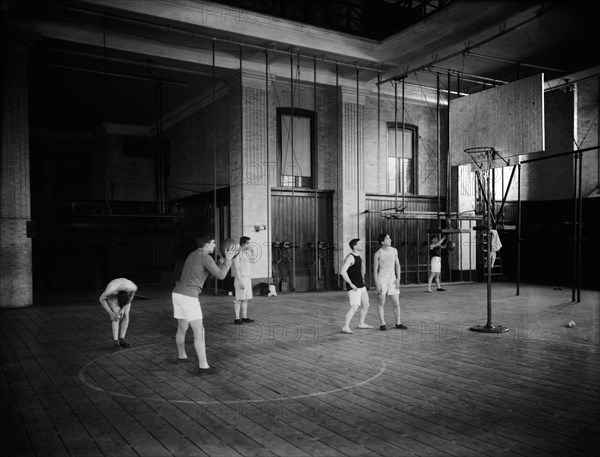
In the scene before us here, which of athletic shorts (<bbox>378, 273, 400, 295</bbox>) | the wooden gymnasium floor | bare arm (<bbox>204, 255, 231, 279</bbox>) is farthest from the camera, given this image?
athletic shorts (<bbox>378, 273, 400, 295</bbox>)

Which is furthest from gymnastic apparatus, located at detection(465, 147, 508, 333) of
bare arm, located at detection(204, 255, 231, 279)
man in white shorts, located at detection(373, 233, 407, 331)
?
bare arm, located at detection(204, 255, 231, 279)

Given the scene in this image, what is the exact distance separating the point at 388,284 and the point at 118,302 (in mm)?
4760

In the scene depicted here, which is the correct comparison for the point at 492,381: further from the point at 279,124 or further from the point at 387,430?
the point at 279,124

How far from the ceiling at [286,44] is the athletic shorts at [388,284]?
7042 mm

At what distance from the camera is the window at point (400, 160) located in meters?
18.0

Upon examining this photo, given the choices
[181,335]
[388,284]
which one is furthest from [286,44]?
[181,335]

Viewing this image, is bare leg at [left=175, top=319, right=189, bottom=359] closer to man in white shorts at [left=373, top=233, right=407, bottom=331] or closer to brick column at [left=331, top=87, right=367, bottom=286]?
man in white shorts at [left=373, top=233, right=407, bottom=331]

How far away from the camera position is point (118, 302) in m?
7.75

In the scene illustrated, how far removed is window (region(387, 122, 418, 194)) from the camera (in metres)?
18.0

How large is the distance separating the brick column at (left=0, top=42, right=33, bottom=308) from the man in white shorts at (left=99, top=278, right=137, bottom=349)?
5894 mm

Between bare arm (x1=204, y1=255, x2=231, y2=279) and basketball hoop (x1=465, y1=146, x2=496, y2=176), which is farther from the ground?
basketball hoop (x1=465, y1=146, x2=496, y2=176)

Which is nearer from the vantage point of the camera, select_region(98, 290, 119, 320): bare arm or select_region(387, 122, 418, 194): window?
select_region(98, 290, 119, 320): bare arm

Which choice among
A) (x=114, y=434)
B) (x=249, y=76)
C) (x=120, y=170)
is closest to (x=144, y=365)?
(x=114, y=434)

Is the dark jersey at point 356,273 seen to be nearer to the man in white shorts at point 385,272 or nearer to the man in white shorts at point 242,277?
the man in white shorts at point 385,272
